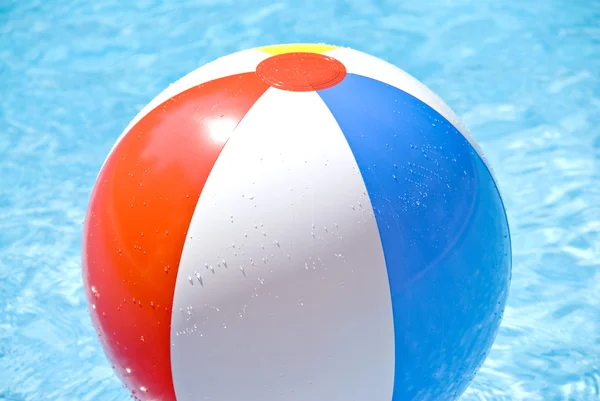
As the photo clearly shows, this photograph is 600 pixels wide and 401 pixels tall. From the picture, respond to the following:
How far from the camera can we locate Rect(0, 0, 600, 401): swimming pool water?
4086mm

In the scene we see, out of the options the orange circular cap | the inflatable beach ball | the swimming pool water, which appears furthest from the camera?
the swimming pool water

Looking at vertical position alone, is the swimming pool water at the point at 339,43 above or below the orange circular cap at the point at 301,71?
below

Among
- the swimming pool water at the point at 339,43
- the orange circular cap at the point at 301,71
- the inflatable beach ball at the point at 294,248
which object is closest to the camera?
the inflatable beach ball at the point at 294,248

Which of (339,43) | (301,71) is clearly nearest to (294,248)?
(301,71)

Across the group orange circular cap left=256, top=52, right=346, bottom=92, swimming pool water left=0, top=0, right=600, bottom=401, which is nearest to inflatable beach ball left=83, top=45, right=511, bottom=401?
orange circular cap left=256, top=52, right=346, bottom=92

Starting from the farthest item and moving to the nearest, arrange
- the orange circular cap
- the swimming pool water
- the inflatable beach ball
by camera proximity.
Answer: the swimming pool water < the orange circular cap < the inflatable beach ball

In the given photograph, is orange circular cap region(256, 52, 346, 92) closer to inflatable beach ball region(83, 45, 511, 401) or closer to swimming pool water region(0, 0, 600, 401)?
inflatable beach ball region(83, 45, 511, 401)

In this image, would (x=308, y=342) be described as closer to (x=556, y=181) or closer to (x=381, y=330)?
(x=381, y=330)

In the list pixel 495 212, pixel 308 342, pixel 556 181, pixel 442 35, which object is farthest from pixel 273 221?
pixel 442 35

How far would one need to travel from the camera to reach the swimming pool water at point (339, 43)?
13.4 feet

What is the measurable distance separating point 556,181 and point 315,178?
288 centimetres

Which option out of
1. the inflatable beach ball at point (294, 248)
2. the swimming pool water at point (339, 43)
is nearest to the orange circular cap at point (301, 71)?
the inflatable beach ball at point (294, 248)

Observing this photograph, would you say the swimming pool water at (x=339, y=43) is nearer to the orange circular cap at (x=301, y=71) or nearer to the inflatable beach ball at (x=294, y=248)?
the inflatable beach ball at (x=294, y=248)

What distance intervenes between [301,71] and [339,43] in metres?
3.29
